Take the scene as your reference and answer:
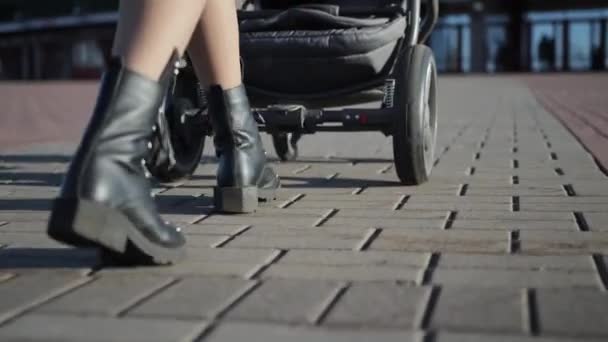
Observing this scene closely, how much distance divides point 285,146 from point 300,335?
3.59 metres

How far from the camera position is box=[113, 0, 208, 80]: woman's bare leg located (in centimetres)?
245

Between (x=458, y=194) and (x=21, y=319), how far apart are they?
2.23 m

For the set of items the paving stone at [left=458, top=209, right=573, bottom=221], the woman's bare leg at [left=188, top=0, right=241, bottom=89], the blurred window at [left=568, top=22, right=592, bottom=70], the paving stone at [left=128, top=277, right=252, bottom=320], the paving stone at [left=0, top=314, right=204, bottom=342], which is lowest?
the blurred window at [left=568, top=22, right=592, bottom=70]

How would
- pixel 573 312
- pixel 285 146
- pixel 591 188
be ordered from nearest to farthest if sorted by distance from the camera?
pixel 573 312 → pixel 591 188 → pixel 285 146

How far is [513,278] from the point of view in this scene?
229 centimetres

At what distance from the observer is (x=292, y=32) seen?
4270 millimetres

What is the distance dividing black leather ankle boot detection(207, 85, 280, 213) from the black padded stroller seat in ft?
2.96

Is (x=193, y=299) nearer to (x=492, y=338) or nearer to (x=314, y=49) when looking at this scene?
(x=492, y=338)

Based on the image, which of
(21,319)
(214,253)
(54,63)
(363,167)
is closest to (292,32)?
(363,167)

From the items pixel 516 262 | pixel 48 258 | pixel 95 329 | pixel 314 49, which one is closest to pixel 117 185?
pixel 48 258

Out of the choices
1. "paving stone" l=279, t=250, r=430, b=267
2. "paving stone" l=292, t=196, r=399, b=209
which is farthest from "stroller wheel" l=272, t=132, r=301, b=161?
Result: "paving stone" l=279, t=250, r=430, b=267

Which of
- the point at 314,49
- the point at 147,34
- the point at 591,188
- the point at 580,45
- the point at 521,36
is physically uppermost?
the point at 147,34

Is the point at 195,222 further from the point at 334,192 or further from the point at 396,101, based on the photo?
the point at 396,101

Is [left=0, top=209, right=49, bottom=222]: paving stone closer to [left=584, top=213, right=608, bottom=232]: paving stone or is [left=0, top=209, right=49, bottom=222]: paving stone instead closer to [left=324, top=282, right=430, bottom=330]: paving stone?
[left=324, top=282, right=430, bottom=330]: paving stone
